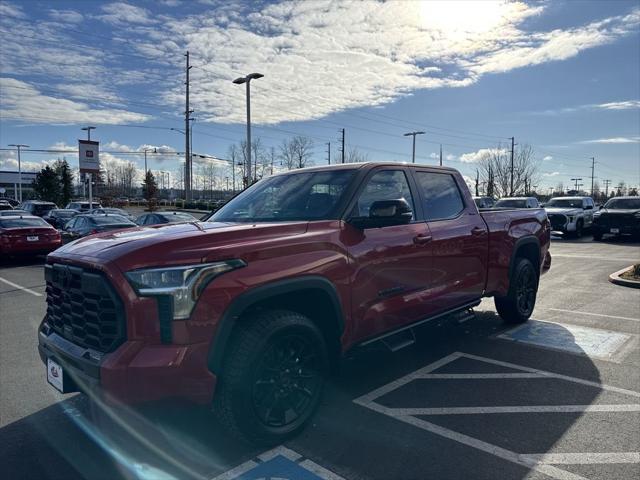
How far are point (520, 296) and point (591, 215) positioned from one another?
19.5 metres

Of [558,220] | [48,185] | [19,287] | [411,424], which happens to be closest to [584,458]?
[411,424]

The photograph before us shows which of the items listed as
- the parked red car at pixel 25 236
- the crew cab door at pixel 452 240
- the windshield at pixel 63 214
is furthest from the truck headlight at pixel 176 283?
the windshield at pixel 63 214

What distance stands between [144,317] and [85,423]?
5.45ft

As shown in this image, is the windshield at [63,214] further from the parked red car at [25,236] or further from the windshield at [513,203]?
the windshield at [513,203]

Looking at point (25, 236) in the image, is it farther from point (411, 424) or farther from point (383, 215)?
point (411, 424)

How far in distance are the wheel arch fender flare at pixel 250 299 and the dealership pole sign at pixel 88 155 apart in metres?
22.6

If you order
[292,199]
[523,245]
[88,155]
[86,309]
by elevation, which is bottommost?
[86,309]

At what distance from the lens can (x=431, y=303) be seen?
14.7 feet

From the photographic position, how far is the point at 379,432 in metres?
3.47

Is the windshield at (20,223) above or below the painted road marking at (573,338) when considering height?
above

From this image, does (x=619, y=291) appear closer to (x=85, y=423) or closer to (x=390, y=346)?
(x=390, y=346)

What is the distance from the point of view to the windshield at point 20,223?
1393 centimetres

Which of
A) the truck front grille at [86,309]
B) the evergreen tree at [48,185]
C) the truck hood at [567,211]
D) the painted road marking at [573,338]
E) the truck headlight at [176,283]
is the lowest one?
the painted road marking at [573,338]

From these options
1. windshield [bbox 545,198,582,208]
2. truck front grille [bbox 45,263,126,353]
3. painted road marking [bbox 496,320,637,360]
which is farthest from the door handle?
windshield [bbox 545,198,582,208]
